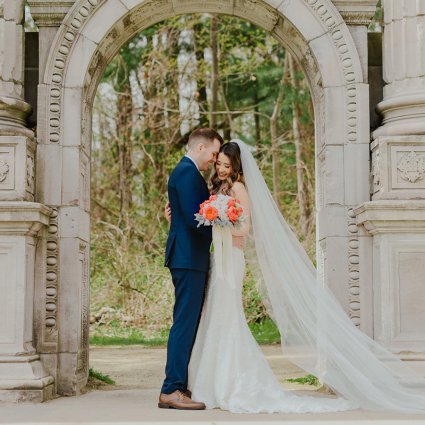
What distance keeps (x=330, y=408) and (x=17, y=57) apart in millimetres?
4275

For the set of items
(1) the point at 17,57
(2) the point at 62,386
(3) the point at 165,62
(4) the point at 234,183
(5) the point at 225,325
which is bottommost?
(2) the point at 62,386

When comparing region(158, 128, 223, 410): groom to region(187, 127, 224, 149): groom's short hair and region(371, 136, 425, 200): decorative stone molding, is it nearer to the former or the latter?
region(187, 127, 224, 149): groom's short hair

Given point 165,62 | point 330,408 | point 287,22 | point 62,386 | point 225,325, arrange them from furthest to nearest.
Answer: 1. point 165,62
2. point 287,22
3. point 62,386
4. point 225,325
5. point 330,408

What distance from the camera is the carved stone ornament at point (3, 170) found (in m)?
6.50

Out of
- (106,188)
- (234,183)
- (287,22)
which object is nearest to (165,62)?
(106,188)

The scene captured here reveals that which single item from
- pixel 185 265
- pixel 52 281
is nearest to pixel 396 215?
pixel 185 265

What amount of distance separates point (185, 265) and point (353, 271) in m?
1.72

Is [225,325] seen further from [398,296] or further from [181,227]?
[398,296]

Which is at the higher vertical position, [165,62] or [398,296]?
[165,62]

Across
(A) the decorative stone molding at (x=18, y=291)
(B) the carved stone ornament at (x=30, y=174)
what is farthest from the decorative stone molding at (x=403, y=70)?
(A) the decorative stone molding at (x=18, y=291)

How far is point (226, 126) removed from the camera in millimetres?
19078

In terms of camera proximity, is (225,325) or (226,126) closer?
(225,325)

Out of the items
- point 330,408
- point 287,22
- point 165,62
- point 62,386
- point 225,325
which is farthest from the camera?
point 165,62

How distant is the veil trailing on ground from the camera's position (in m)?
5.71
